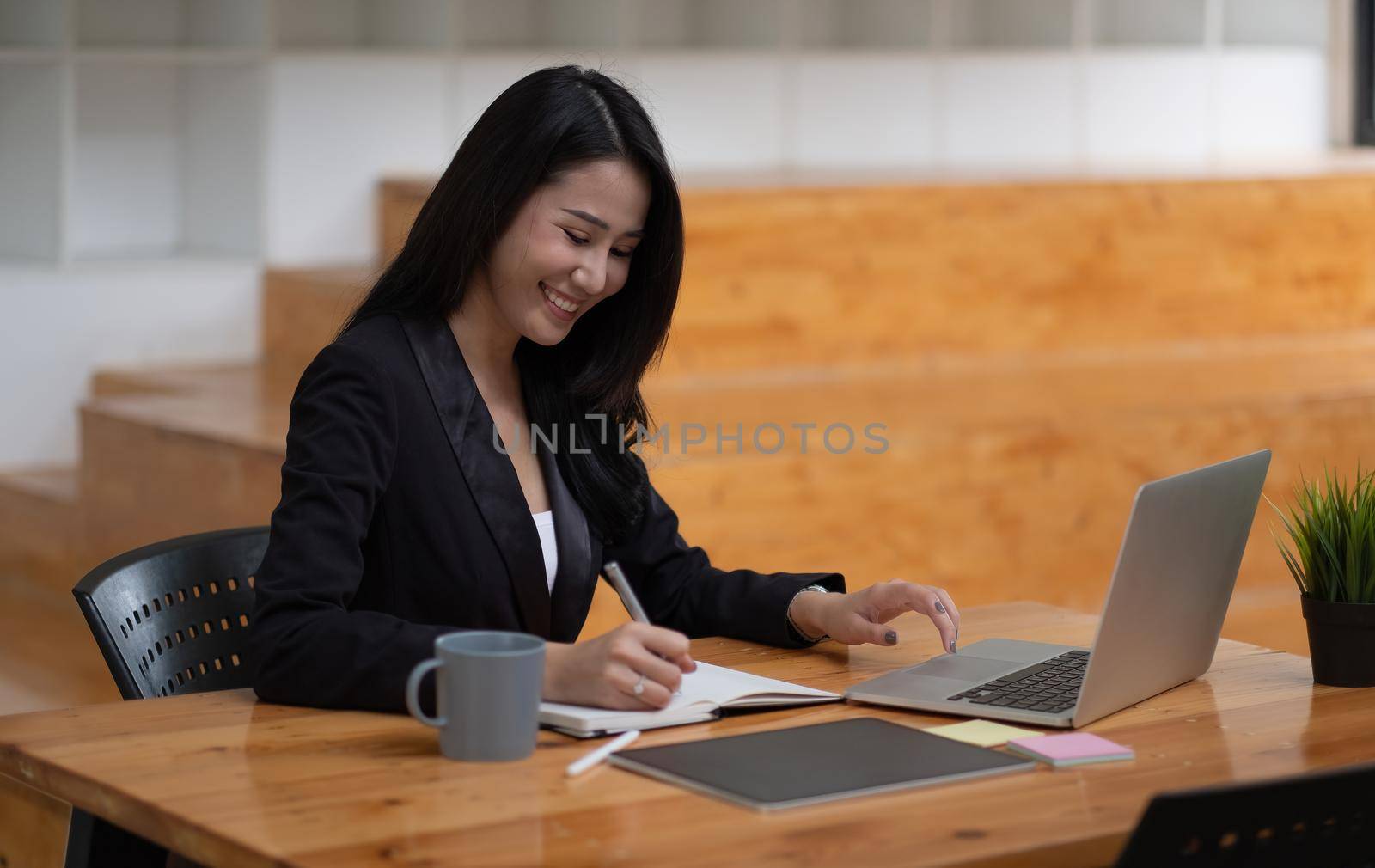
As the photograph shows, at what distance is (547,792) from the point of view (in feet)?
3.89

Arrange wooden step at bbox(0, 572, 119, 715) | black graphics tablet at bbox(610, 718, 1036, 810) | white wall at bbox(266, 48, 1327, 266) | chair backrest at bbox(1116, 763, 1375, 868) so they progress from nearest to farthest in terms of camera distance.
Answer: chair backrest at bbox(1116, 763, 1375, 868) < black graphics tablet at bbox(610, 718, 1036, 810) < wooden step at bbox(0, 572, 119, 715) < white wall at bbox(266, 48, 1327, 266)

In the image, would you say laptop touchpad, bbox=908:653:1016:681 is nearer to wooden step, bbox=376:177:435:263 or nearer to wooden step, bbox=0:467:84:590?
wooden step, bbox=376:177:435:263

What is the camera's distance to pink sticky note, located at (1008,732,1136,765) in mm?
1284

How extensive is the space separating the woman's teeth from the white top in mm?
201

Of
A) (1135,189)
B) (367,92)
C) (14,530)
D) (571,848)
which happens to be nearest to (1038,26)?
(1135,189)

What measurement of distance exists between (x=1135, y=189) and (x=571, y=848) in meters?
3.40

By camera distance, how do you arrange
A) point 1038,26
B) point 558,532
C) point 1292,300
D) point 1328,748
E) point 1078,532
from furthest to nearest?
point 1038,26 < point 1292,300 < point 1078,532 < point 558,532 < point 1328,748

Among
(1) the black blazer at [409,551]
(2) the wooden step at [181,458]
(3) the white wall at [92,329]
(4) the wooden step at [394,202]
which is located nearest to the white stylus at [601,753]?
(1) the black blazer at [409,551]

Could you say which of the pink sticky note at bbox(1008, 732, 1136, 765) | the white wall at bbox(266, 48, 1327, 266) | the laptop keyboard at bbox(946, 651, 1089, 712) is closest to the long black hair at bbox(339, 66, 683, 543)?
the laptop keyboard at bbox(946, 651, 1089, 712)

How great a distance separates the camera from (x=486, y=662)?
1.24m

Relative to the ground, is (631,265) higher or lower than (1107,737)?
higher

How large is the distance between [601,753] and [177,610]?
59cm

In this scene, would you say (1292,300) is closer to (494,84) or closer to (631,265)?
(494,84)

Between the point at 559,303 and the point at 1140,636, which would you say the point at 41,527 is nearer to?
the point at 559,303
